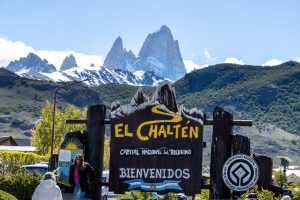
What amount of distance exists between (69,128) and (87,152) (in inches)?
2019

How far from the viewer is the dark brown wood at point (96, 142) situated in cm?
1742

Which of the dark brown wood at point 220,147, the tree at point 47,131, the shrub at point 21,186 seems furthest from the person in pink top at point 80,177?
the tree at point 47,131

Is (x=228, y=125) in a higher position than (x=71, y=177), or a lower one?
higher

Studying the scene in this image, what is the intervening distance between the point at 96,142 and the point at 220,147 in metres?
3.63

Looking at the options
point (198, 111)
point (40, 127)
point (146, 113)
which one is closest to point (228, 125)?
point (198, 111)

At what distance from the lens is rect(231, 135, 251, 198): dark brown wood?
54.1ft

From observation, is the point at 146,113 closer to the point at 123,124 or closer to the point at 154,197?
the point at 123,124

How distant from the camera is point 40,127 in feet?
221

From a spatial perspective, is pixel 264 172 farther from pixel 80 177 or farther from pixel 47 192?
pixel 47 192

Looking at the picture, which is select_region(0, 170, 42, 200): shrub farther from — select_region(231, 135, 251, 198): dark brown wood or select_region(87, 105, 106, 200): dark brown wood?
select_region(231, 135, 251, 198): dark brown wood

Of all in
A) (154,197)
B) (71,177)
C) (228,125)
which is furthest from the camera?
(154,197)

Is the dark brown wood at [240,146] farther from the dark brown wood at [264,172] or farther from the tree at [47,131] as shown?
the tree at [47,131]

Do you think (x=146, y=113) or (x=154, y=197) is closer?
(x=146, y=113)

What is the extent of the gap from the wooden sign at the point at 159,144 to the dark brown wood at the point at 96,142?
55 cm
